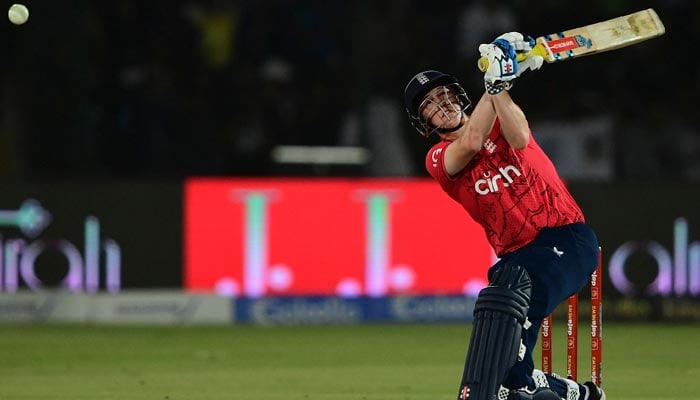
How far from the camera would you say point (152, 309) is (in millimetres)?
13156

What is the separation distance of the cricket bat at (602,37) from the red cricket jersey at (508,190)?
1.31 ft

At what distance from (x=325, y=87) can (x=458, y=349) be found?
448cm

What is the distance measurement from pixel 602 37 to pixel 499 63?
2.30 feet

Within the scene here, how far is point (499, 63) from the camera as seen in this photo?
5.70 meters

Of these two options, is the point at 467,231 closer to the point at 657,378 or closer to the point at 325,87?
the point at 325,87

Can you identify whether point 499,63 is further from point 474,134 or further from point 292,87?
point 292,87

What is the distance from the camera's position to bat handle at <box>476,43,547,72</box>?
18.8 feet

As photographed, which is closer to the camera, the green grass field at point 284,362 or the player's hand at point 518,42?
the player's hand at point 518,42

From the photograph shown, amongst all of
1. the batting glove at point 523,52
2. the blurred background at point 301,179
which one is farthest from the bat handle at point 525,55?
the blurred background at point 301,179

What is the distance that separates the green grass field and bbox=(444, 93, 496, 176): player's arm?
2.21 metres

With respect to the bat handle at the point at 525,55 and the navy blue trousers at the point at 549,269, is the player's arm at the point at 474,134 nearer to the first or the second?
the bat handle at the point at 525,55

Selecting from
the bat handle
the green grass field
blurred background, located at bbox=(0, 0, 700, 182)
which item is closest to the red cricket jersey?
the bat handle

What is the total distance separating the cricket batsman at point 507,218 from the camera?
5.87 meters

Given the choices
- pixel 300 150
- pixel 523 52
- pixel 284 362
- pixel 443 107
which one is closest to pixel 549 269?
pixel 443 107
